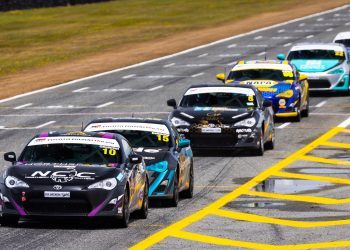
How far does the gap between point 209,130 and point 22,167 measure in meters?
10.6

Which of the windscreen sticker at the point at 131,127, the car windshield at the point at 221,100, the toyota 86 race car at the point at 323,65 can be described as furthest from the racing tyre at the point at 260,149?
the toyota 86 race car at the point at 323,65

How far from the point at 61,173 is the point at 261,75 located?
61.5 feet

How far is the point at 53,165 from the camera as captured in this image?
17.0 m

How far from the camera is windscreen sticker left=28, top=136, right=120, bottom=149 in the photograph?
17.7 metres

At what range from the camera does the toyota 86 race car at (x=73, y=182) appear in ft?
53.3

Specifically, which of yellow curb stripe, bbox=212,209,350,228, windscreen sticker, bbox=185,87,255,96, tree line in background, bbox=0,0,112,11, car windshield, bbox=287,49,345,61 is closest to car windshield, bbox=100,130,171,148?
yellow curb stripe, bbox=212,209,350,228

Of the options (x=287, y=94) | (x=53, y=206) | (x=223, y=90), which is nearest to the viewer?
(x=53, y=206)

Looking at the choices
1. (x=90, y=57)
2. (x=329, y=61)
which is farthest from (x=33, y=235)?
(x=90, y=57)

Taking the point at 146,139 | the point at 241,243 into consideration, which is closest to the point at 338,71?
the point at 146,139

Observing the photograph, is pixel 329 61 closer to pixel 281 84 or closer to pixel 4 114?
pixel 281 84

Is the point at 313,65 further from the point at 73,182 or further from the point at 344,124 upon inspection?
the point at 73,182

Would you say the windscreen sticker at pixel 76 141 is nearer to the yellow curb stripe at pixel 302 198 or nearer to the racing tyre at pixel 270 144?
the yellow curb stripe at pixel 302 198

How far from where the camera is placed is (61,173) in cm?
1661

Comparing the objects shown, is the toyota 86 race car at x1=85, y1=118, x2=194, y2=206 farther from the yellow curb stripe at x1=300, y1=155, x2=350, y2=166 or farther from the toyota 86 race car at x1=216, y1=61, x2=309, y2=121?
the toyota 86 race car at x1=216, y1=61, x2=309, y2=121
